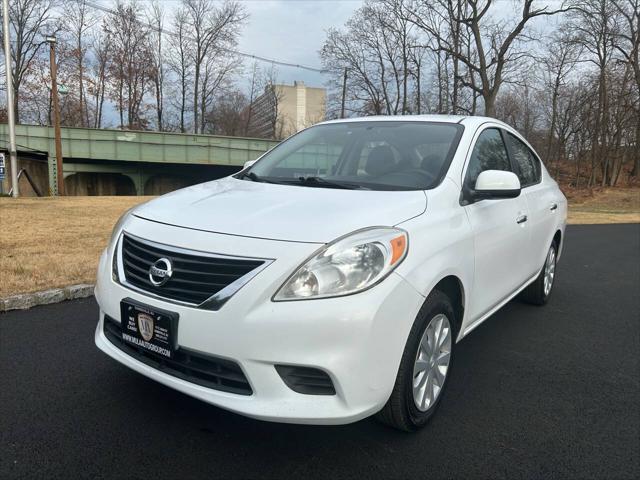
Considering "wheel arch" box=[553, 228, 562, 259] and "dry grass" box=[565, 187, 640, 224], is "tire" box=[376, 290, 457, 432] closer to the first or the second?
"wheel arch" box=[553, 228, 562, 259]

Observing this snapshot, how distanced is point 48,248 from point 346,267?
5.95m

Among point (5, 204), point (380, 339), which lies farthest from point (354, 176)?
point (5, 204)

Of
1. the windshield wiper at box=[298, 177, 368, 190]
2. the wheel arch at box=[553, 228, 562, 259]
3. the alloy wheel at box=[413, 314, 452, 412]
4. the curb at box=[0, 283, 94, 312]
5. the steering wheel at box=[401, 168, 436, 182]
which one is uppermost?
the steering wheel at box=[401, 168, 436, 182]

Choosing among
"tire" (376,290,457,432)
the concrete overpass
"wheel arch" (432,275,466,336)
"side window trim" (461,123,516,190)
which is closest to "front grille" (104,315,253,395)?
"tire" (376,290,457,432)

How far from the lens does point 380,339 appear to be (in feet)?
6.75

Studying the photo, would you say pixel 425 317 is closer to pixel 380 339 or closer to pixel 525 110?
pixel 380 339

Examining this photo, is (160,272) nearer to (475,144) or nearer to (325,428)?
(325,428)

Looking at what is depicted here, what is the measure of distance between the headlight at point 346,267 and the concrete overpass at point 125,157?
95.3 feet

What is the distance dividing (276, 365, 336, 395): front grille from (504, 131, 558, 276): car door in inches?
91.8

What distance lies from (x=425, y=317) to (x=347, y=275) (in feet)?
1.67

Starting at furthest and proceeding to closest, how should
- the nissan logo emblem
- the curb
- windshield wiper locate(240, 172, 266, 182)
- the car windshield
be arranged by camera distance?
the curb
windshield wiper locate(240, 172, 266, 182)
the car windshield
the nissan logo emblem

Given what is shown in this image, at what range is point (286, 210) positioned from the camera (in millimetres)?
2402

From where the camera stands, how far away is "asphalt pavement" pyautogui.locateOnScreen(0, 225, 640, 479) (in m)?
2.22

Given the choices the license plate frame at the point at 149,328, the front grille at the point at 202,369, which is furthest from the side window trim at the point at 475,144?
the license plate frame at the point at 149,328
